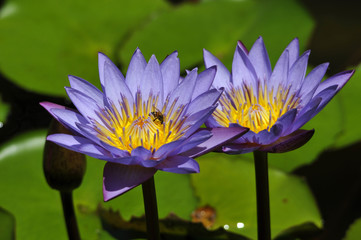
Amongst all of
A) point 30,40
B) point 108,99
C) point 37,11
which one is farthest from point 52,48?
point 108,99

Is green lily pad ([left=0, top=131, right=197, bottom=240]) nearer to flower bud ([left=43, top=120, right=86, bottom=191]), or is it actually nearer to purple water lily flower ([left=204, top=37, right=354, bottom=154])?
flower bud ([left=43, top=120, right=86, bottom=191])

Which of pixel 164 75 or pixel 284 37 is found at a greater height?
pixel 284 37

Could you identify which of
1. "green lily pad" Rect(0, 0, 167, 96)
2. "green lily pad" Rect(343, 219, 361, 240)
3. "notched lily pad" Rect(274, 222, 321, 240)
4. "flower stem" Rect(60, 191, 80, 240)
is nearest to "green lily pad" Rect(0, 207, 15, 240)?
"flower stem" Rect(60, 191, 80, 240)

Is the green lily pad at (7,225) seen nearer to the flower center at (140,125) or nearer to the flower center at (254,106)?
the flower center at (140,125)

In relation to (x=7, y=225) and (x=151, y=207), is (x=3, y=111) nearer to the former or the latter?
(x=7, y=225)

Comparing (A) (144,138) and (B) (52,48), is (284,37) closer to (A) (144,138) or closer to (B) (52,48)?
(B) (52,48)

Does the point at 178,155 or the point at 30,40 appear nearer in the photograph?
the point at 178,155

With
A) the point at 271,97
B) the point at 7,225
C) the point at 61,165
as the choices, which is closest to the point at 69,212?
the point at 61,165
